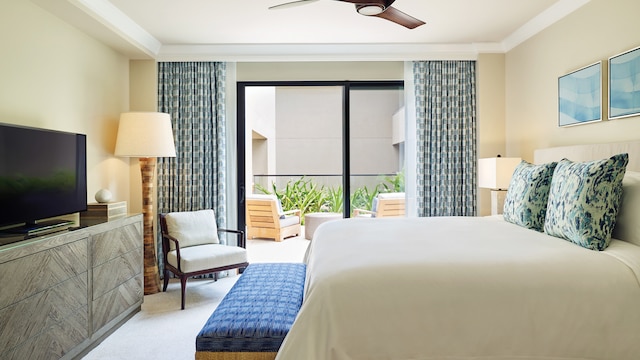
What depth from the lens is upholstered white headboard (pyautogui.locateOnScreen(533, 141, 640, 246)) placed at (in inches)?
83.0

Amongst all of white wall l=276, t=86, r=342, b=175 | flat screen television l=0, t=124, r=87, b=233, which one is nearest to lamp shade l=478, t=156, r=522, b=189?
flat screen television l=0, t=124, r=87, b=233

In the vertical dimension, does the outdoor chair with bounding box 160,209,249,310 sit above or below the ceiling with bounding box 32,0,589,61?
below

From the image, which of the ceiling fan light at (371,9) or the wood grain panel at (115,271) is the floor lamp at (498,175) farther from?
the wood grain panel at (115,271)

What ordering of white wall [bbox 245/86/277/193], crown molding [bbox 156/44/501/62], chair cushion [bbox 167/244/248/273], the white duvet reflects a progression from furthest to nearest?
white wall [bbox 245/86/277/193], crown molding [bbox 156/44/501/62], chair cushion [bbox 167/244/248/273], the white duvet

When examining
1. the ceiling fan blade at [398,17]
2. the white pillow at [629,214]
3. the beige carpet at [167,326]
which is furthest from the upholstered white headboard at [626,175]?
the beige carpet at [167,326]

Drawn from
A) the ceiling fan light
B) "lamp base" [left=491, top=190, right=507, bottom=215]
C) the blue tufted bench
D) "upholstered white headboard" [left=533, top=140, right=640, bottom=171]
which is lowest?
the blue tufted bench

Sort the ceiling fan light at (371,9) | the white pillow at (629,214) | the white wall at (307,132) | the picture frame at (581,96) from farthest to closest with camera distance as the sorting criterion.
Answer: the white wall at (307,132) < the picture frame at (581,96) < the ceiling fan light at (371,9) < the white pillow at (629,214)

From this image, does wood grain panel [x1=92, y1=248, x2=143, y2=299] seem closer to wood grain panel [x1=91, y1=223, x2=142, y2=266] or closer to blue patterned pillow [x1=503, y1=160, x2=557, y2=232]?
wood grain panel [x1=91, y1=223, x2=142, y2=266]

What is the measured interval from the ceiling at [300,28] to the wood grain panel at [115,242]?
5.65 feet

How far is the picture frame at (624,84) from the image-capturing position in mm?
2574

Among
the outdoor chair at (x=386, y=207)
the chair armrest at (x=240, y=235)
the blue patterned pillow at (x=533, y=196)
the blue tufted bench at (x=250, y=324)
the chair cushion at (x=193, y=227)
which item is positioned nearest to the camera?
the blue tufted bench at (x=250, y=324)

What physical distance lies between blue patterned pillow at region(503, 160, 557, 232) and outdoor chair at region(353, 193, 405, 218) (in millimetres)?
2041

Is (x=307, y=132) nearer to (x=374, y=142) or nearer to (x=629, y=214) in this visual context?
(x=374, y=142)

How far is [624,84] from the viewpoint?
2.68 meters
